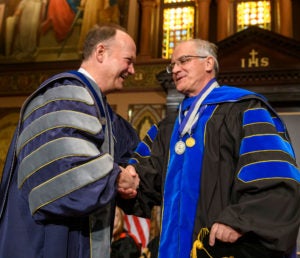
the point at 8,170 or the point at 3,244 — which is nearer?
the point at 3,244

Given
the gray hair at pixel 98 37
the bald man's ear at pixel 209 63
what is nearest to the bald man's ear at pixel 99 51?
the gray hair at pixel 98 37

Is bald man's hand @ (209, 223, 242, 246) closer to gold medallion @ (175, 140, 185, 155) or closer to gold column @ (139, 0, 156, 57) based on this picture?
gold medallion @ (175, 140, 185, 155)

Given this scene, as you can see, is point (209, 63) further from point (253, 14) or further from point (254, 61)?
point (253, 14)

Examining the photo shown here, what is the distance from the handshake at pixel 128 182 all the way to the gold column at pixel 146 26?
5.52 meters

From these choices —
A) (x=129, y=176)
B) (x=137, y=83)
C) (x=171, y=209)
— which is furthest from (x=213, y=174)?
(x=137, y=83)

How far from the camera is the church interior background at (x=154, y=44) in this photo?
6570mm

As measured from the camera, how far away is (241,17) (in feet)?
26.0

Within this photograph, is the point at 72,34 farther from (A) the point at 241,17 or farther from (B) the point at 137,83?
(A) the point at 241,17

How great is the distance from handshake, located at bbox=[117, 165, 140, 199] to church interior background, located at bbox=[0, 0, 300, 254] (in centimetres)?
417

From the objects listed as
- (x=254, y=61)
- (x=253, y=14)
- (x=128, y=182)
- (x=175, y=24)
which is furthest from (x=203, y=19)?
(x=128, y=182)

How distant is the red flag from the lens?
6.47 meters

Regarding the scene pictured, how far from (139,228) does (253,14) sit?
15.1ft

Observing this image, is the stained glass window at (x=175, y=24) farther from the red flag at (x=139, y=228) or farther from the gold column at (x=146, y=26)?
the red flag at (x=139, y=228)

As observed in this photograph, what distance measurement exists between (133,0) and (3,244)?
7.04m
